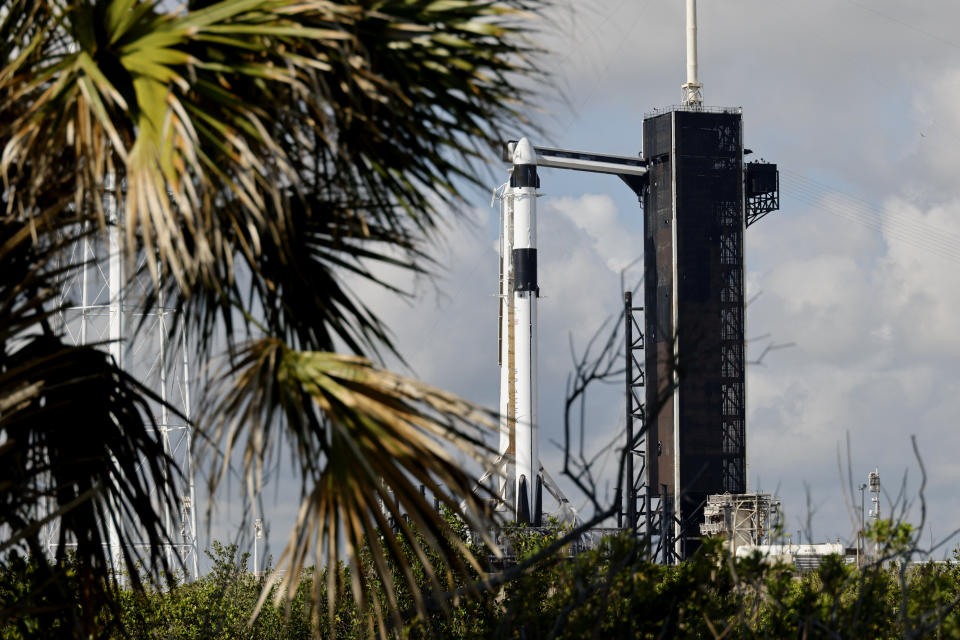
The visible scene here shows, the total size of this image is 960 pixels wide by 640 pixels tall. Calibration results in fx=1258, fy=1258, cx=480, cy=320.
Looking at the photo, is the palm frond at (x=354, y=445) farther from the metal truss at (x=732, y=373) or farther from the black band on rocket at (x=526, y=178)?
the metal truss at (x=732, y=373)

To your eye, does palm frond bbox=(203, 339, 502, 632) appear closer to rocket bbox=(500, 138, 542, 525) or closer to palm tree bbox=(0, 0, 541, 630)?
palm tree bbox=(0, 0, 541, 630)

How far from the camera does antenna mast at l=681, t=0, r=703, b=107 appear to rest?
188 ft

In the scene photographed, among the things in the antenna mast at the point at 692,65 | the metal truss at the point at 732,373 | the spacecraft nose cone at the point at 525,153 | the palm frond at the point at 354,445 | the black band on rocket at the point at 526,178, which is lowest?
the palm frond at the point at 354,445

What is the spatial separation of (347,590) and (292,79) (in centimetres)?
1829

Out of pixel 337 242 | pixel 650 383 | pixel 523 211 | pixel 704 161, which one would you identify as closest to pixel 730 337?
pixel 650 383

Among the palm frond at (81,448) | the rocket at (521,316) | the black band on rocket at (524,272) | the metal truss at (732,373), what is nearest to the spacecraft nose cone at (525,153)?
the rocket at (521,316)

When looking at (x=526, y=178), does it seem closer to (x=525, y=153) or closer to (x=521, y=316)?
(x=525, y=153)

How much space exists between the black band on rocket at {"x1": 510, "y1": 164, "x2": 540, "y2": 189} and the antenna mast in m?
10.2

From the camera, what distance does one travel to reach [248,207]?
17.9ft

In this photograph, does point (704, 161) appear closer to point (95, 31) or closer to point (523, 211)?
point (523, 211)

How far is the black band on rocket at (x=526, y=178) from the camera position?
1949 inches

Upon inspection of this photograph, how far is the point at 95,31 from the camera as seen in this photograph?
569 cm

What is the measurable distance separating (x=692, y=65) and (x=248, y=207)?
55.4m

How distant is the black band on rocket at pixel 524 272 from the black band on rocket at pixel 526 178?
2.84 meters
